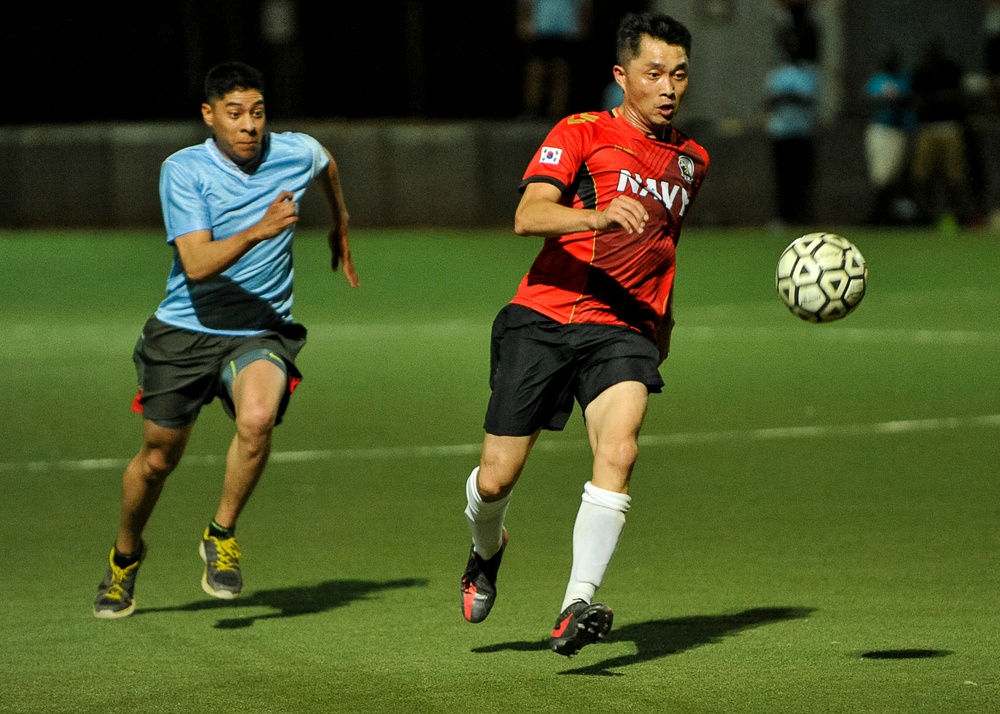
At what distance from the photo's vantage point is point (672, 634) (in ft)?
21.4

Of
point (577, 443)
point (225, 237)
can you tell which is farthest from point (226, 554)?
point (577, 443)

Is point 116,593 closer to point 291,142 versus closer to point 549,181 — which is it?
point 291,142

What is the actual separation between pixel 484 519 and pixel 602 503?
0.70 m

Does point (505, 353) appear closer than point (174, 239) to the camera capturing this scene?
Yes

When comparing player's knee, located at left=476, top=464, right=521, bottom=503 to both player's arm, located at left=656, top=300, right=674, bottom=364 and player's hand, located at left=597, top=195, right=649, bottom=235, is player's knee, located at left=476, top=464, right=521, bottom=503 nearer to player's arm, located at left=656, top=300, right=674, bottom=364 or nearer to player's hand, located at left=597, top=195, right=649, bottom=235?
player's arm, located at left=656, top=300, right=674, bottom=364

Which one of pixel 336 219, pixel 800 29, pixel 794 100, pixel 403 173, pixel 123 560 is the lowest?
pixel 123 560

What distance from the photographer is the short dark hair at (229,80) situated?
275 inches

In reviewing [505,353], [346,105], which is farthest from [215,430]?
[346,105]

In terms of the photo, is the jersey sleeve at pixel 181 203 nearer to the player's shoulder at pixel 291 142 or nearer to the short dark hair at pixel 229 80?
the short dark hair at pixel 229 80

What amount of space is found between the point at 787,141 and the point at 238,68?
646 inches

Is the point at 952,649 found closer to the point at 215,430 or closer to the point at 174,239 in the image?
the point at 174,239

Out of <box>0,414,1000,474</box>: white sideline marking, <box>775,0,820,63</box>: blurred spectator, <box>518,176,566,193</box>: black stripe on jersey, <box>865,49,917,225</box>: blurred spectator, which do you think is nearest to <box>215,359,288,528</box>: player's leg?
<box>518,176,566,193</box>: black stripe on jersey

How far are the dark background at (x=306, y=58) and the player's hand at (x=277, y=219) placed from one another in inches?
861

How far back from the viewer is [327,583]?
24.4 ft
